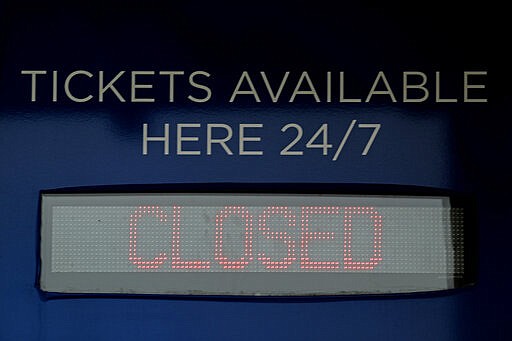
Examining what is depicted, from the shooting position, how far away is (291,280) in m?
2.18

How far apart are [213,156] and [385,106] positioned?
402 mm

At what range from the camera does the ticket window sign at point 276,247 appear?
86.0 inches

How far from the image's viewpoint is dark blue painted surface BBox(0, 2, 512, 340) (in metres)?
2.19

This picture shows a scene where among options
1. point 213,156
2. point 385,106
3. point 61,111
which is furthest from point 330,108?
point 61,111

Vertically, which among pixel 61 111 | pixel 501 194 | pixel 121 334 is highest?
pixel 61 111

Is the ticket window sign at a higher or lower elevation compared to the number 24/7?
lower

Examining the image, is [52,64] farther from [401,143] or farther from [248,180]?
[401,143]

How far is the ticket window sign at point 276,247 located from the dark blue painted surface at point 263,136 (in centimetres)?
4

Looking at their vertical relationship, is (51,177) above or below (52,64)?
below

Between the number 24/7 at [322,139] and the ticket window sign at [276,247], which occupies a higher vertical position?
the number 24/7 at [322,139]

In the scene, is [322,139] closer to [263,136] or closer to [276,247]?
[263,136]

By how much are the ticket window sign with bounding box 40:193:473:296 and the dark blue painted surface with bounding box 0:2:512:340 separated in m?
0.04

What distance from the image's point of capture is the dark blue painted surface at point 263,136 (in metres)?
2.19

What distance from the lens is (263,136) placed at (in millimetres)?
2211
